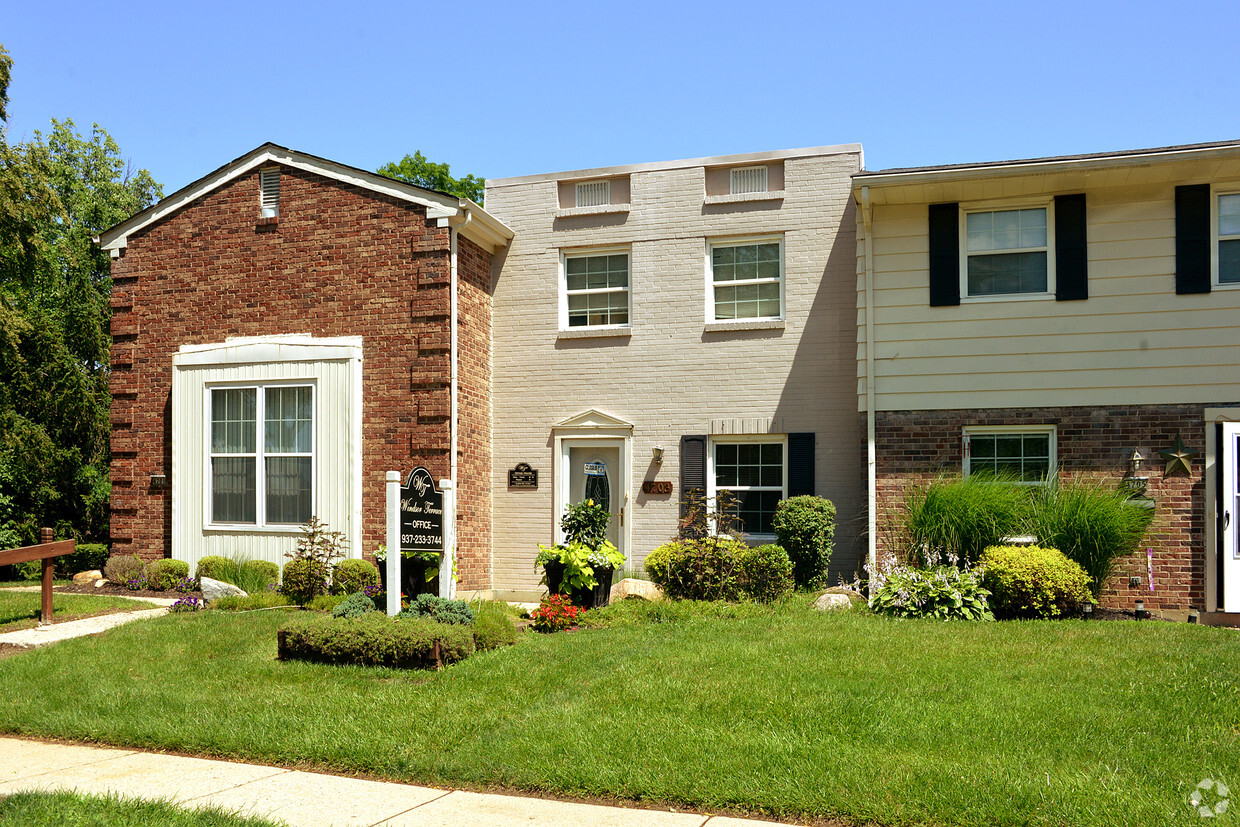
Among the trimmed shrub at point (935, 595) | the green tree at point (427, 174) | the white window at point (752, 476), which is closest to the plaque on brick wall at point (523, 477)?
the white window at point (752, 476)

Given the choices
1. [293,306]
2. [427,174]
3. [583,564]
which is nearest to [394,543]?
[583,564]

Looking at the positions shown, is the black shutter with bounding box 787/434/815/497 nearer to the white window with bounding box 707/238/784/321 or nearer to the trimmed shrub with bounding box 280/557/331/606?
the white window with bounding box 707/238/784/321

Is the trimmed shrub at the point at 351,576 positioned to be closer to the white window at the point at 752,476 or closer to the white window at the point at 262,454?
the white window at the point at 262,454

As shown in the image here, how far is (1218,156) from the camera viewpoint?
11.0 metres

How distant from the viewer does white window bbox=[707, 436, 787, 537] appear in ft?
43.9

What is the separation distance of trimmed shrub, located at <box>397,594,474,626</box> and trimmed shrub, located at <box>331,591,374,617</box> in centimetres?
36

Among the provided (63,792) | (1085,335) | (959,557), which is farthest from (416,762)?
(1085,335)

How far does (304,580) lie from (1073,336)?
33.6 feet

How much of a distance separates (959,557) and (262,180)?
450 inches

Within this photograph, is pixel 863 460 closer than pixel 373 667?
No

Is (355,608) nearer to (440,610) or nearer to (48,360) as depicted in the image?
(440,610)

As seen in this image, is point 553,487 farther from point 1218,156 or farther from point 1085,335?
point 1218,156

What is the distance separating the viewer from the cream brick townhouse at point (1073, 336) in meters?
11.2

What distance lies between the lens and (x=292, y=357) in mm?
13859
